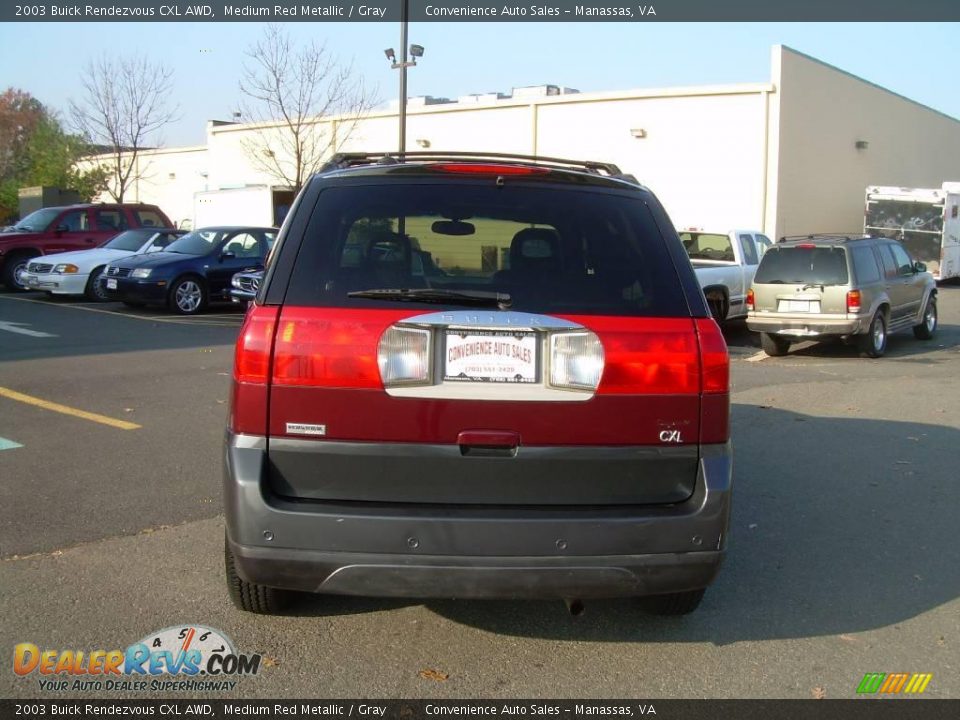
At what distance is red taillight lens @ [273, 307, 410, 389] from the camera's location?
3375mm

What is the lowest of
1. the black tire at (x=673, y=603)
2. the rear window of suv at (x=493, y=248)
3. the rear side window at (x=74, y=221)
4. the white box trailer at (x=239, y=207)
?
the black tire at (x=673, y=603)

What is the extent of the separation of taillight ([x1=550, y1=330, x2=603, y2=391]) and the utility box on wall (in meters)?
31.0

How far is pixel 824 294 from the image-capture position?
1379 centimetres

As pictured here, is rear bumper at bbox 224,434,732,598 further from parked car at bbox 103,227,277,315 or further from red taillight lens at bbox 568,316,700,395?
parked car at bbox 103,227,277,315

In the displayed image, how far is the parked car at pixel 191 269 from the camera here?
662 inches

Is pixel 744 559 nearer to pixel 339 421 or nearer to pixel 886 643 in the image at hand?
pixel 886 643

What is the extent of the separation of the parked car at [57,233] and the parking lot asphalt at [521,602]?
512 inches

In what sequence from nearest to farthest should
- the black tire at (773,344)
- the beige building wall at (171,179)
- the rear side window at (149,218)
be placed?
the black tire at (773,344), the rear side window at (149,218), the beige building wall at (171,179)

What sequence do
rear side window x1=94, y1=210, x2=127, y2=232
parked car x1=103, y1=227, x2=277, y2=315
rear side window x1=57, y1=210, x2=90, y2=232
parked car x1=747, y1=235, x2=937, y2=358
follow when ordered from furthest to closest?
rear side window x1=94, y1=210, x2=127, y2=232, rear side window x1=57, y1=210, x2=90, y2=232, parked car x1=103, y1=227, x2=277, y2=315, parked car x1=747, y1=235, x2=937, y2=358

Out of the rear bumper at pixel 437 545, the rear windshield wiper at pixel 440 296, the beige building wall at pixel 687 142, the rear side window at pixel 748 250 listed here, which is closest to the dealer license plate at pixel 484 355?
the rear windshield wiper at pixel 440 296

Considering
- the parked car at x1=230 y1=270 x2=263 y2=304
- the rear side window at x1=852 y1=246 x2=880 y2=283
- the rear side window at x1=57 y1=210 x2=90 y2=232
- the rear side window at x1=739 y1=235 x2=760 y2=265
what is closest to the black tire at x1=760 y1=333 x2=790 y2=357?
the rear side window at x1=852 y1=246 x2=880 y2=283

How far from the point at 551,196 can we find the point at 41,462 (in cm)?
455

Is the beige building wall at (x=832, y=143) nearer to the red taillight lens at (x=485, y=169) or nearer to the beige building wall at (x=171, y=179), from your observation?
the red taillight lens at (x=485, y=169)

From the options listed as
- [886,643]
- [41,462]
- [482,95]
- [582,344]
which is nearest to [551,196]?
[582,344]
